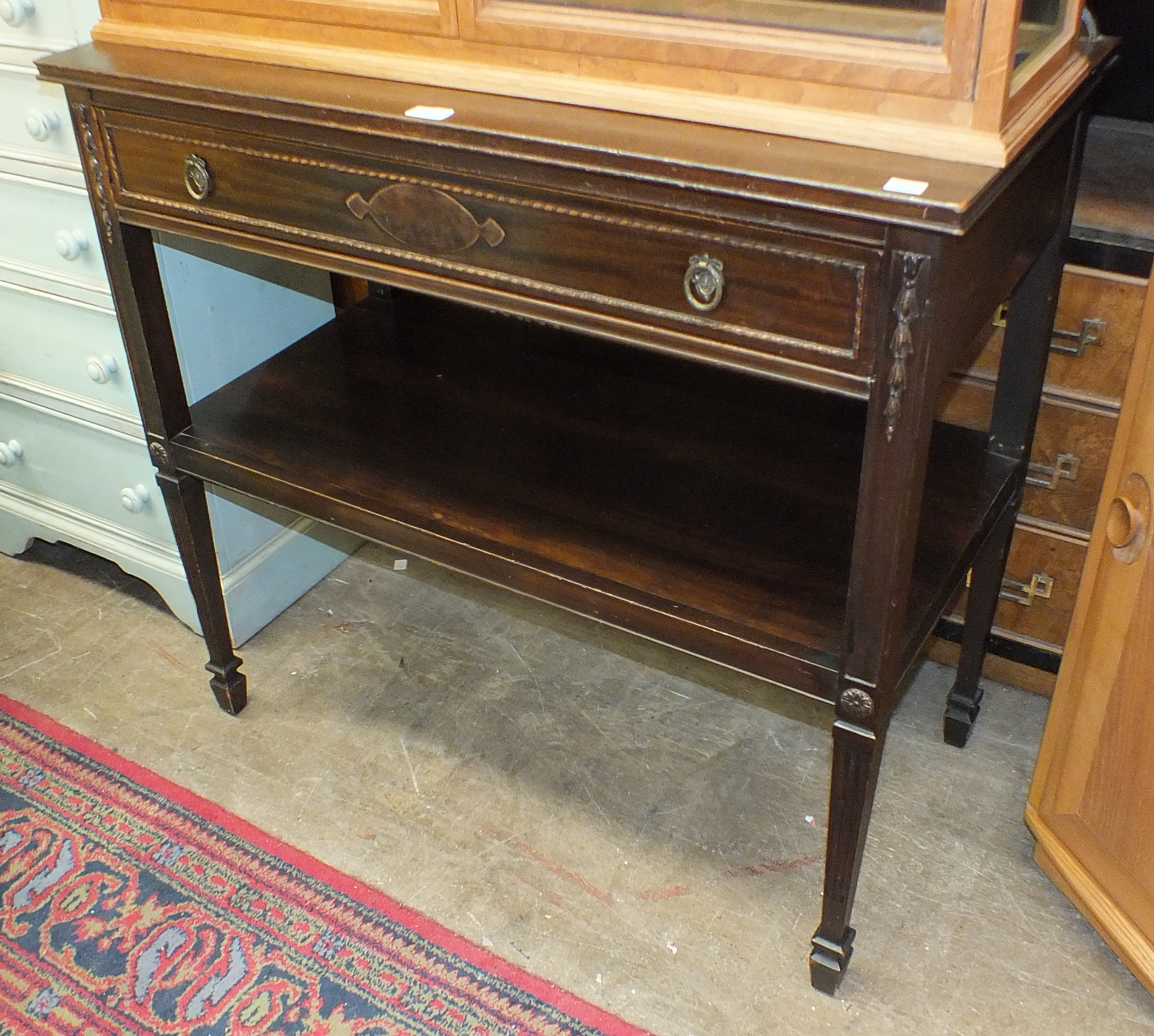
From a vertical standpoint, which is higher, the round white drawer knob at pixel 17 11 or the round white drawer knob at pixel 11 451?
the round white drawer knob at pixel 17 11

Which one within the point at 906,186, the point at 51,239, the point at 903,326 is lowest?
the point at 51,239

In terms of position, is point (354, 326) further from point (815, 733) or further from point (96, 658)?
point (815, 733)

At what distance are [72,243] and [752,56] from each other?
1138 millimetres

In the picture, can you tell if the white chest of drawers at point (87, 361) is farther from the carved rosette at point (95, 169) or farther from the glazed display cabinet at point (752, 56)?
the glazed display cabinet at point (752, 56)

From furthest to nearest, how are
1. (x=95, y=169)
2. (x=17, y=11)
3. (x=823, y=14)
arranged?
(x=17, y=11), (x=95, y=169), (x=823, y=14)

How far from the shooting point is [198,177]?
1.43 meters

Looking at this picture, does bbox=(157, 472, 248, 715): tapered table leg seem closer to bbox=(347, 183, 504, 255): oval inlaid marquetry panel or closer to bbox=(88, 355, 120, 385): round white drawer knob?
bbox=(88, 355, 120, 385): round white drawer knob

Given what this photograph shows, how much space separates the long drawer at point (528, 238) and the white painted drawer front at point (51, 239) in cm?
32

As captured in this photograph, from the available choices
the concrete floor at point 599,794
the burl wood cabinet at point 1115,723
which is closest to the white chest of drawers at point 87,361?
the concrete floor at point 599,794

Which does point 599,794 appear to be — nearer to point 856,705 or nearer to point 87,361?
point 856,705

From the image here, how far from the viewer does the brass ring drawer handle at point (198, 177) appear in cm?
142

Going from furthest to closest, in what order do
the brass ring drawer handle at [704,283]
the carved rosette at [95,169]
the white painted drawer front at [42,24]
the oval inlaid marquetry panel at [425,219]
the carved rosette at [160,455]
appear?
the carved rosette at [160,455] → the white painted drawer front at [42,24] → the carved rosette at [95,169] → the oval inlaid marquetry panel at [425,219] → the brass ring drawer handle at [704,283]

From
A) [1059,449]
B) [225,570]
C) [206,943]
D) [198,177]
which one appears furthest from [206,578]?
[1059,449]

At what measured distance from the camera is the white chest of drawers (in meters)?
1.74
